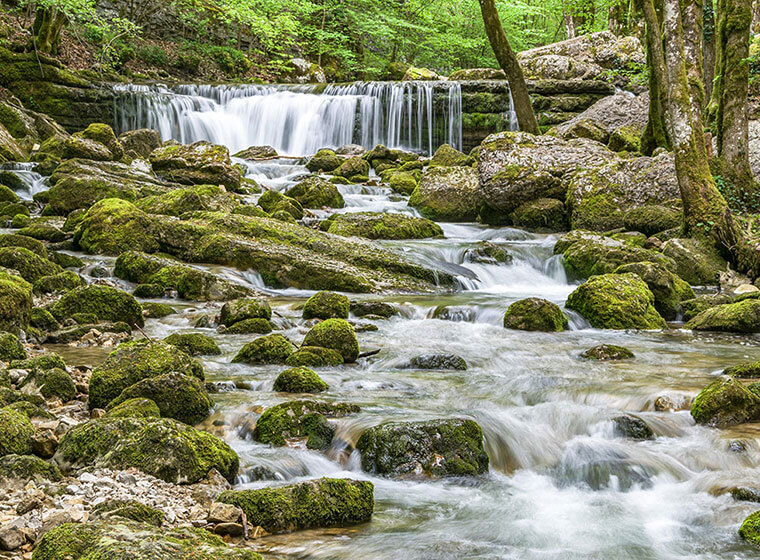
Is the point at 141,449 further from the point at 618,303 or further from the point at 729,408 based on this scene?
the point at 618,303

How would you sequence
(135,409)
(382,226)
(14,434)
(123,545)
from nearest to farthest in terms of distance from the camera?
(123,545) → (14,434) → (135,409) → (382,226)

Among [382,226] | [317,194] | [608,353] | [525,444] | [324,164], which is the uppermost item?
[324,164]

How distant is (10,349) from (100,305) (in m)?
2.21

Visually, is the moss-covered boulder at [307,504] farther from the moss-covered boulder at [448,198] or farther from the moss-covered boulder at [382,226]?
the moss-covered boulder at [448,198]

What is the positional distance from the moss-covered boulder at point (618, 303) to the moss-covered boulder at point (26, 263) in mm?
7907

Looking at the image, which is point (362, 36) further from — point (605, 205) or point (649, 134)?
point (605, 205)

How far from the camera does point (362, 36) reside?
4038 cm

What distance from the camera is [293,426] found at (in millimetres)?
5070

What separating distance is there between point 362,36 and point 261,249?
105 feet

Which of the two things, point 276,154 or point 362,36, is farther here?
point 362,36

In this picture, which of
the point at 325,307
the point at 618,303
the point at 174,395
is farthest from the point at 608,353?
the point at 174,395

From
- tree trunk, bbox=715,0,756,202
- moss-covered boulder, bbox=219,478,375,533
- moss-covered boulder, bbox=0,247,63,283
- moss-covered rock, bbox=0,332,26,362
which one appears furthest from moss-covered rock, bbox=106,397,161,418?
tree trunk, bbox=715,0,756,202

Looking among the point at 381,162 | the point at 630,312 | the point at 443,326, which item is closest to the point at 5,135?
the point at 381,162

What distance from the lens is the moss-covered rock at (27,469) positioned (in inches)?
135
